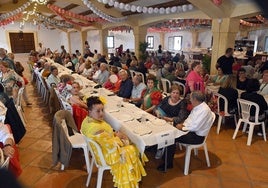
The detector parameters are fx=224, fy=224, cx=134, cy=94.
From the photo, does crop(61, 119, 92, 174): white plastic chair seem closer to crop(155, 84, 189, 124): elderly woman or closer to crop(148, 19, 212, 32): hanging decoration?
crop(155, 84, 189, 124): elderly woman

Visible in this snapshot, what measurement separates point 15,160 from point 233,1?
4.98 m

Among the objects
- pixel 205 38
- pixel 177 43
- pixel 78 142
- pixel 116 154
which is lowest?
pixel 78 142

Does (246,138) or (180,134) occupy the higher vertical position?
(180,134)

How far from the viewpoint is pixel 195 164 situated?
291 centimetres

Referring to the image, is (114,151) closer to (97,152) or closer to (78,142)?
(97,152)

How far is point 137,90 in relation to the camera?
3975mm

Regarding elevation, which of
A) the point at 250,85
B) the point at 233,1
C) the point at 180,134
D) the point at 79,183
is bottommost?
the point at 79,183

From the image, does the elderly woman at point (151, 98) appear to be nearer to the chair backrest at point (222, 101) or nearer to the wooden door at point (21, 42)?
the chair backrest at point (222, 101)

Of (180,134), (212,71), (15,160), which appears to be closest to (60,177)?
(15,160)

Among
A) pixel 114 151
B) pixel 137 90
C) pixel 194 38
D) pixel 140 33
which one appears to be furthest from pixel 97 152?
pixel 194 38

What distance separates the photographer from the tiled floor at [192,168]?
2.56 metres

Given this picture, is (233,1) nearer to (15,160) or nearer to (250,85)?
(250,85)

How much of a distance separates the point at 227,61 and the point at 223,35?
755 millimetres

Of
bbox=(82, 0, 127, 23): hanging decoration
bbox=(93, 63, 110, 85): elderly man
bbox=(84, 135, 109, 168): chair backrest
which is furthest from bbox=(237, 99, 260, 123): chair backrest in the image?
bbox=(82, 0, 127, 23): hanging decoration
